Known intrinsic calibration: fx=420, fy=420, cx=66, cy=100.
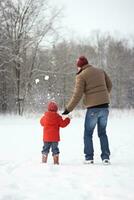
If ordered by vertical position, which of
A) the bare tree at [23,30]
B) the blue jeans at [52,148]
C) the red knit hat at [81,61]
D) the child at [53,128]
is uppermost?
the bare tree at [23,30]

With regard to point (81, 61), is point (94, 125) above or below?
below

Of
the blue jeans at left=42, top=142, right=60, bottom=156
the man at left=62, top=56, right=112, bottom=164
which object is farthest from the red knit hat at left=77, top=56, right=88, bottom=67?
the blue jeans at left=42, top=142, right=60, bottom=156

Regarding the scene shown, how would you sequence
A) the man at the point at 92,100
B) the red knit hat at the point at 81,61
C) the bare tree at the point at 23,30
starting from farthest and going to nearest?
1. the bare tree at the point at 23,30
2. the red knit hat at the point at 81,61
3. the man at the point at 92,100

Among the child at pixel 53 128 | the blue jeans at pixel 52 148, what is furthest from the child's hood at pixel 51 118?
the blue jeans at pixel 52 148

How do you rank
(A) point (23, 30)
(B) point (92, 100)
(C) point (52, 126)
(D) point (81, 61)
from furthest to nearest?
(A) point (23, 30), (C) point (52, 126), (D) point (81, 61), (B) point (92, 100)

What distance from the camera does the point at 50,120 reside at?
26.0 feet

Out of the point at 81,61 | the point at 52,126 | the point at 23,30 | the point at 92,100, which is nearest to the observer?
the point at 92,100

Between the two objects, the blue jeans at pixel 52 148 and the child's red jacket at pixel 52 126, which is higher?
the child's red jacket at pixel 52 126

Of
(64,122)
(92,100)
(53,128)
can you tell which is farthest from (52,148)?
(92,100)

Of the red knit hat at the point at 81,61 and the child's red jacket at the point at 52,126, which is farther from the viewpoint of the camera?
the child's red jacket at the point at 52,126

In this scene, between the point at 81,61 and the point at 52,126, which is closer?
the point at 81,61

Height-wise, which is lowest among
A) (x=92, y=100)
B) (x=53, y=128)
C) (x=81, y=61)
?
(x=53, y=128)

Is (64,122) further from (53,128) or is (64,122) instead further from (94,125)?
(94,125)

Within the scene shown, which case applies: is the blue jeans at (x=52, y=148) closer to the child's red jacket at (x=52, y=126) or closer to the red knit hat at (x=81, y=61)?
the child's red jacket at (x=52, y=126)
